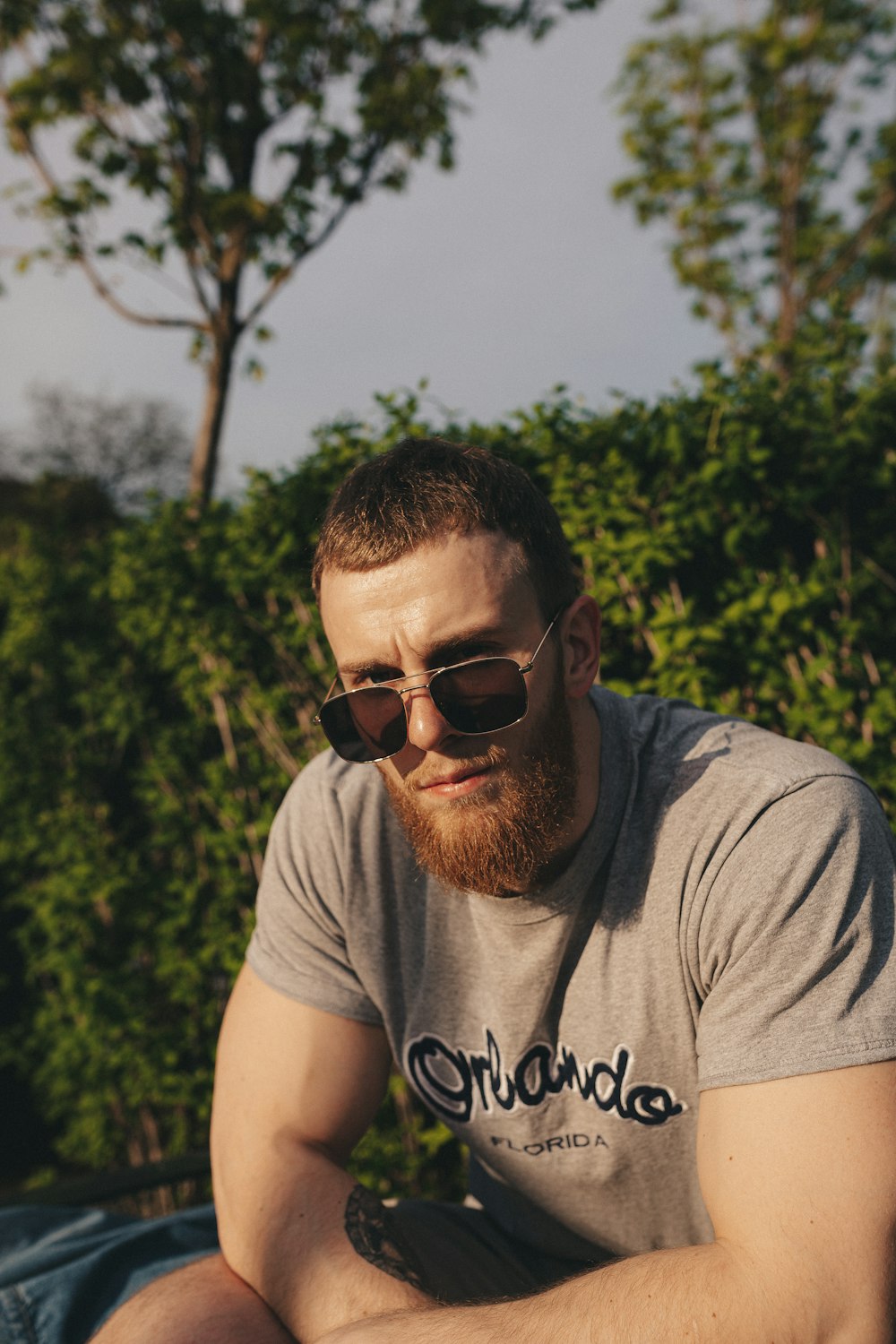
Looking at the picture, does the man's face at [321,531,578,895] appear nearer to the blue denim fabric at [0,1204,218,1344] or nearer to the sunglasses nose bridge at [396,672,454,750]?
the sunglasses nose bridge at [396,672,454,750]

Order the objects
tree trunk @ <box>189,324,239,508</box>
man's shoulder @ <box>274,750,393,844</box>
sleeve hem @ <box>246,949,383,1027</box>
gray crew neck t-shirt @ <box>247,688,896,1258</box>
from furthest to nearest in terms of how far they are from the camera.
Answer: tree trunk @ <box>189,324,239,508</box>
man's shoulder @ <box>274,750,393,844</box>
sleeve hem @ <box>246,949,383,1027</box>
gray crew neck t-shirt @ <box>247,688,896,1258</box>

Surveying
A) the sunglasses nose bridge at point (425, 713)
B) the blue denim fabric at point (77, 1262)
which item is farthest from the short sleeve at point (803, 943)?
the blue denim fabric at point (77, 1262)

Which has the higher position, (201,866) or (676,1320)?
(201,866)

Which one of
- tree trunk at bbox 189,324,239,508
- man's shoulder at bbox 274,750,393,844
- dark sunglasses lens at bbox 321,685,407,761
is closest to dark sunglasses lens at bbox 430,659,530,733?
dark sunglasses lens at bbox 321,685,407,761

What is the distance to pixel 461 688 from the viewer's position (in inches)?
68.7

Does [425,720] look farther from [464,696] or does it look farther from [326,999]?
[326,999]

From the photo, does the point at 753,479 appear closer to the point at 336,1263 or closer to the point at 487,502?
the point at 487,502

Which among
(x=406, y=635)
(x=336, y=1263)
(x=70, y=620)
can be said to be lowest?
(x=336, y=1263)

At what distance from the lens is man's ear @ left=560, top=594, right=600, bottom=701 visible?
1.87 meters

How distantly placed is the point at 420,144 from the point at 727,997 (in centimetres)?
721

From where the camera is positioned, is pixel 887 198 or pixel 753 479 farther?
pixel 887 198

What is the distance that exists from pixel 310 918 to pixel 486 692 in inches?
27.1

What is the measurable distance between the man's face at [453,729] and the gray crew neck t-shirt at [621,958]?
113 millimetres

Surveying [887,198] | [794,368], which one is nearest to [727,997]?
[794,368]
